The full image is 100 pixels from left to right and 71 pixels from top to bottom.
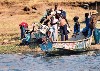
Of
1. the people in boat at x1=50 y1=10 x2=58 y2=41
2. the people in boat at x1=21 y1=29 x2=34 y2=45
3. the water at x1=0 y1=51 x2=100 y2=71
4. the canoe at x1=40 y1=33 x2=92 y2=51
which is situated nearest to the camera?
the water at x1=0 y1=51 x2=100 y2=71

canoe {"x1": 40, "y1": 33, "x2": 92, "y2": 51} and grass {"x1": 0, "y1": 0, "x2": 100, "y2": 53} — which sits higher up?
grass {"x1": 0, "y1": 0, "x2": 100, "y2": 53}

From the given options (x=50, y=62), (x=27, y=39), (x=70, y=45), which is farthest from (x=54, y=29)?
(x=50, y=62)

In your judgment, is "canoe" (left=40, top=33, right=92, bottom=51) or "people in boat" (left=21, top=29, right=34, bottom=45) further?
"people in boat" (left=21, top=29, right=34, bottom=45)

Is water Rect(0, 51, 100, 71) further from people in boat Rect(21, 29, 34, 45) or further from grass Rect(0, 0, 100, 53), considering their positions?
people in boat Rect(21, 29, 34, 45)

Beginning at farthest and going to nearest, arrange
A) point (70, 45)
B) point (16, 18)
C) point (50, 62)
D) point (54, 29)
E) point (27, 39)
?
point (16, 18) → point (27, 39) → point (54, 29) → point (70, 45) → point (50, 62)

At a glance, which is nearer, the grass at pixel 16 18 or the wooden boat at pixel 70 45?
the wooden boat at pixel 70 45

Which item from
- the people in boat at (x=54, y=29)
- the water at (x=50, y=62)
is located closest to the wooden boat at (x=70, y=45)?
the water at (x=50, y=62)

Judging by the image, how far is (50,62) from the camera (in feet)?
69.9

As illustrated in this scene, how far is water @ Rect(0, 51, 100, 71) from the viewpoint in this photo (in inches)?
787

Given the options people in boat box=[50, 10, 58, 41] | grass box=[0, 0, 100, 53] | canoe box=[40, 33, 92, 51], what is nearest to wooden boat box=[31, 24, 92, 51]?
canoe box=[40, 33, 92, 51]

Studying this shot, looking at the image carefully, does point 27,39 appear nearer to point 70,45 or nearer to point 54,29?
point 54,29

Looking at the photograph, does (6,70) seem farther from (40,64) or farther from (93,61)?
(93,61)

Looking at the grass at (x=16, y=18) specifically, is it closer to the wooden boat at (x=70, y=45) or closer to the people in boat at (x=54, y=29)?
the people in boat at (x=54, y=29)

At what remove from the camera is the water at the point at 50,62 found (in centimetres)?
2000
